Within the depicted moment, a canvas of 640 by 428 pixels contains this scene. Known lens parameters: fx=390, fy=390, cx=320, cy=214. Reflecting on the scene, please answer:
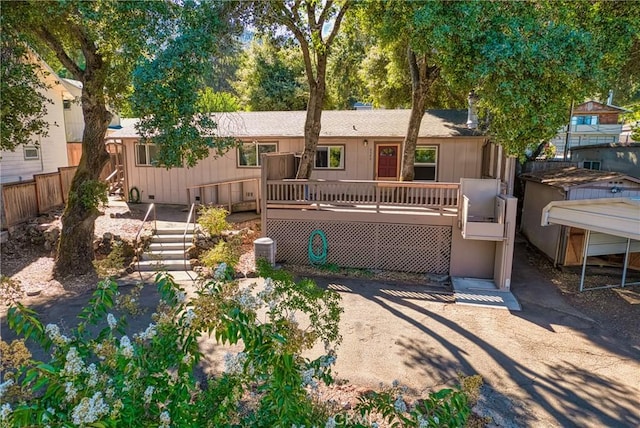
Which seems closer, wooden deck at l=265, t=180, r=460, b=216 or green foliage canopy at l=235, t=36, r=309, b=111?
wooden deck at l=265, t=180, r=460, b=216

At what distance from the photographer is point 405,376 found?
17.5ft

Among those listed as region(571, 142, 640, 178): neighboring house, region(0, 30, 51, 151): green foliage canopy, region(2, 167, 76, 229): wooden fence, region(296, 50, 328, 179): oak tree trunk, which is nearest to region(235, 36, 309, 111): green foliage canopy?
region(2, 167, 76, 229): wooden fence

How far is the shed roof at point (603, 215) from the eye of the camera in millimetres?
7477

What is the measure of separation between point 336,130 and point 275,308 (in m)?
11.5

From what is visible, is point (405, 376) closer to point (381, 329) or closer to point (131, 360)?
point (381, 329)

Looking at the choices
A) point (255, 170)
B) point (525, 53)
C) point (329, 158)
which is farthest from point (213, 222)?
point (525, 53)

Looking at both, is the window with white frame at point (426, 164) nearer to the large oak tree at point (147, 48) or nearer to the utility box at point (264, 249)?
the utility box at point (264, 249)

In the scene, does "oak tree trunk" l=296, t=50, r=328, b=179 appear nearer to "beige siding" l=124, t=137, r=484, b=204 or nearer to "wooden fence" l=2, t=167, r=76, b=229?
"beige siding" l=124, t=137, r=484, b=204

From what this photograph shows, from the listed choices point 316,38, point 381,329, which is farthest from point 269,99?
point 381,329

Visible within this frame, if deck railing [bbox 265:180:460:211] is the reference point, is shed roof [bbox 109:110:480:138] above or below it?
above

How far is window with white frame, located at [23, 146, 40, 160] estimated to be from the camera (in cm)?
1466

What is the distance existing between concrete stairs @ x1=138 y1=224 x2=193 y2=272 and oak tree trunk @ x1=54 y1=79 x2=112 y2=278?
4.61 ft

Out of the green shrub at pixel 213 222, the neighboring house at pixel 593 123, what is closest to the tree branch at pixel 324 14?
the green shrub at pixel 213 222

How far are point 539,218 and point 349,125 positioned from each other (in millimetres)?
6924
